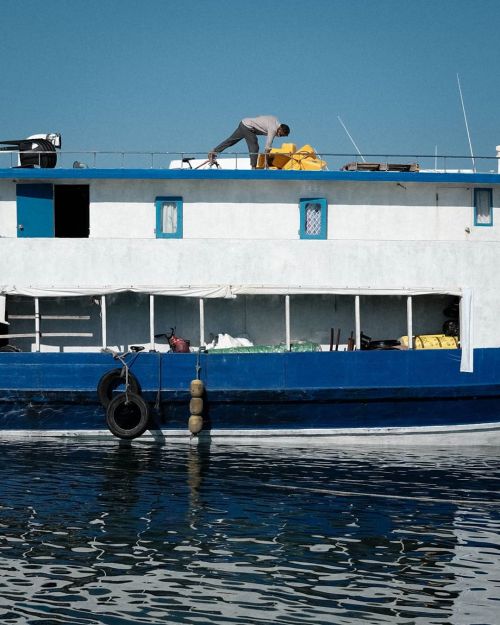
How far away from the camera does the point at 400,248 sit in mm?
17078

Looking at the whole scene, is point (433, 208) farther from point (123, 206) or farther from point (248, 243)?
point (123, 206)

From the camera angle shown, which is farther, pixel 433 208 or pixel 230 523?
pixel 433 208

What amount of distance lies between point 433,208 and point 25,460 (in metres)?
9.19

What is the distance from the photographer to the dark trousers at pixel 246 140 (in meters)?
18.5

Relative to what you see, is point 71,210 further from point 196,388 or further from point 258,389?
point 258,389

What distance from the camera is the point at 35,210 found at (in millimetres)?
17547

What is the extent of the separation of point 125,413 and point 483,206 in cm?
823

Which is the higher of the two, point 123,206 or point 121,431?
point 123,206

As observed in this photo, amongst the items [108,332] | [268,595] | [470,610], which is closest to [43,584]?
[268,595]

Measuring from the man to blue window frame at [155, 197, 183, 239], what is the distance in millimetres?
1545

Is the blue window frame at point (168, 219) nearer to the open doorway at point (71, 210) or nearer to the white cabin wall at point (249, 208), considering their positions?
the white cabin wall at point (249, 208)

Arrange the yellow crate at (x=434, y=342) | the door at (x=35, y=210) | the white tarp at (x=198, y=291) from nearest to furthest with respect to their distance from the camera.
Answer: the white tarp at (x=198, y=291), the yellow crate at (x=434, y=342), the door at (x=35, y=210)

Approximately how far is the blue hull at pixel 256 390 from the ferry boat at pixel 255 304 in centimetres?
3

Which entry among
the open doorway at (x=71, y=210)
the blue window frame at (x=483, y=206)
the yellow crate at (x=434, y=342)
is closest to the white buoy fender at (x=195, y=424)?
the yellow crate at (x=434, y=342)
